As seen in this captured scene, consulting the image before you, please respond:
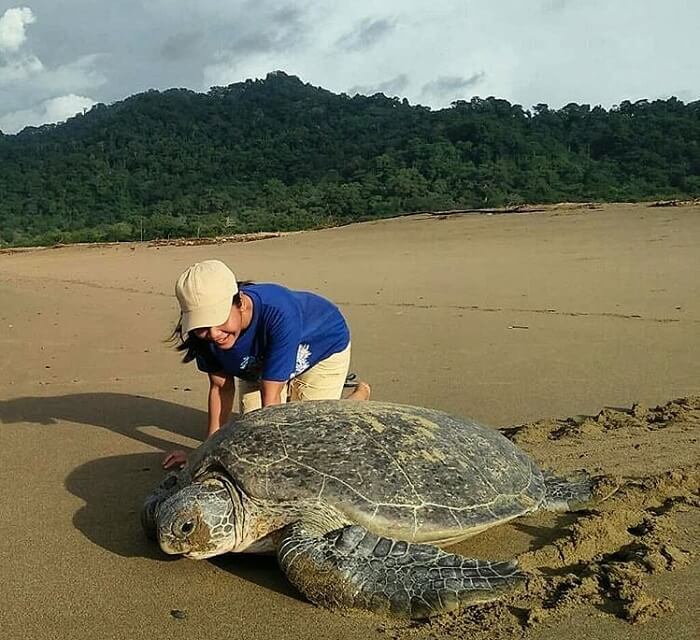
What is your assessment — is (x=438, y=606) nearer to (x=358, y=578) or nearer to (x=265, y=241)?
(x=358, y=578)

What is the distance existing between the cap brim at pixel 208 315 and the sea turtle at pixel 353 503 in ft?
1.33

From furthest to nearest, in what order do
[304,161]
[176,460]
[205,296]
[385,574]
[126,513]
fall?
[304,161], [176,460], [126,513], [205,296], [385,574]

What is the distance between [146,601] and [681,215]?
46.8ft

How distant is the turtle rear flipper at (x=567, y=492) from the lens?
296cm

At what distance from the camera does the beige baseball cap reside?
2975 millimetres

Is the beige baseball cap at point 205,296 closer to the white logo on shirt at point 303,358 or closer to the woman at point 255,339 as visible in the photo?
the woman at point 255,339

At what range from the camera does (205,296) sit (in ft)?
9.78

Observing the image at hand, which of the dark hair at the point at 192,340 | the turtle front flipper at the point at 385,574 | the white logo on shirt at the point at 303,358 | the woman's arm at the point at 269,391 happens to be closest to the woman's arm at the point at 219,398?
the dark hair at the point at 192,340

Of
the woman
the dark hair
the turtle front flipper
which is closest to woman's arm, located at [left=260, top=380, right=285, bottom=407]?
the woman

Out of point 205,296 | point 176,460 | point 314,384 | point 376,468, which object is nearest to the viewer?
point 376,468

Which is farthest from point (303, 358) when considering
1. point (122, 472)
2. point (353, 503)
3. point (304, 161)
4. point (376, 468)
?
point (304, 161)

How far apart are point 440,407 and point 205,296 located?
2073 mm

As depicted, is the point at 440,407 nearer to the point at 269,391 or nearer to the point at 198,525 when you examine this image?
the point at 269,391

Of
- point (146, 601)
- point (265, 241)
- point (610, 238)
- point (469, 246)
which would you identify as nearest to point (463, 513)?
point (146, 601)
